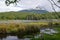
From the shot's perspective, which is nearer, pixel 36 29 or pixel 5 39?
pixel 5 39

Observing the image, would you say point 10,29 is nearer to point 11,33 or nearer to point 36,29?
point 11,33

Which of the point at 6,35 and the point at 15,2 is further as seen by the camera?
the point at 6,35

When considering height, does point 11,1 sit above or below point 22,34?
above

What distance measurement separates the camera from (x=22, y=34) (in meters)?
35.7

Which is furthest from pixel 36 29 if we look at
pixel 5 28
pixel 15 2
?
pixel 15 2

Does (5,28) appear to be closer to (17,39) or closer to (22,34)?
(22,34)

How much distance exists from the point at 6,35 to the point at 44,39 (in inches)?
347

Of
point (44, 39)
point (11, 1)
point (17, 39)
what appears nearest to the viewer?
point (11, 1)

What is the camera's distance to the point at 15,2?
17547mm

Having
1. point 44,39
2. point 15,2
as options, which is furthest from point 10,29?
point 15,2

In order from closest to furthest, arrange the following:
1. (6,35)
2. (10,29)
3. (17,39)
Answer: (17,39) → (6,35) → (10,29)

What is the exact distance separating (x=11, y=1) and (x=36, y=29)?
20.7m

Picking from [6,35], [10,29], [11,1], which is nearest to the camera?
[11,1]

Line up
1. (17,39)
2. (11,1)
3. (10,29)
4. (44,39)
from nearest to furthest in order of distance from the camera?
(11,1), (44,39), (17,39), (10,29)
